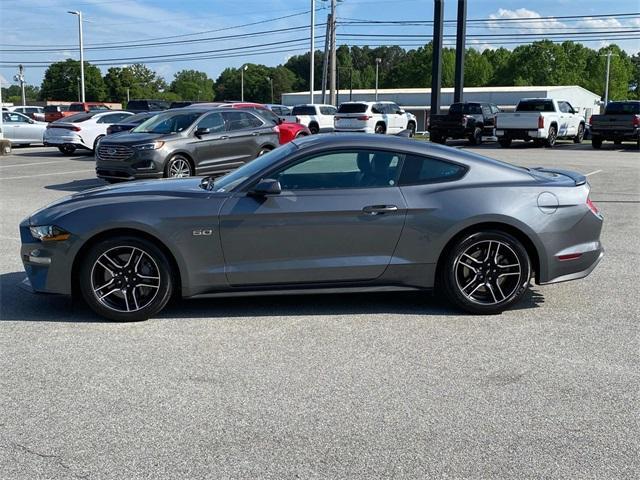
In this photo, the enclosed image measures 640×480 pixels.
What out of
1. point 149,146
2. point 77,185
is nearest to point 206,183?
point 149,146

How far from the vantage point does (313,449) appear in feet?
11.3

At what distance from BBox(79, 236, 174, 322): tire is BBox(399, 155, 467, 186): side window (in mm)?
2047

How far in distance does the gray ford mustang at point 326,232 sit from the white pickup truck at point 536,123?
2349 cm

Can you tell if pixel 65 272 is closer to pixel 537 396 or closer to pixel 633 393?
pixel 537 396

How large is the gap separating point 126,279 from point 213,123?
30.9 feet

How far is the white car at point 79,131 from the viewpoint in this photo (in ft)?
75.5

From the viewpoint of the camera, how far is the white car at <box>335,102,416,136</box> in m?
32.2

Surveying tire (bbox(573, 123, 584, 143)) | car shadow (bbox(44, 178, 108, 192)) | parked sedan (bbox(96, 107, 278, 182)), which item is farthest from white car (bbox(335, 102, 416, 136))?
car shadow (bbox(44, 178, 108, 192))

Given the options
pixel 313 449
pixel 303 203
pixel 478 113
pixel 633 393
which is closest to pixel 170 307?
pixel 303 203

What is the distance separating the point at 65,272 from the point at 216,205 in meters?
1.28

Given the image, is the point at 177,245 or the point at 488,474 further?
the point at 177,245

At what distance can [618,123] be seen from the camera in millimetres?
27922

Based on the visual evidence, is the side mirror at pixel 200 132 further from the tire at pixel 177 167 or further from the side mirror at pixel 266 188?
the side mirror at pixel 266 188

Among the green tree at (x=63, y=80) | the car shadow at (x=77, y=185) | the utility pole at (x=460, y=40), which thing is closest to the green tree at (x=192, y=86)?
the green tree at (x=63, y=80)
